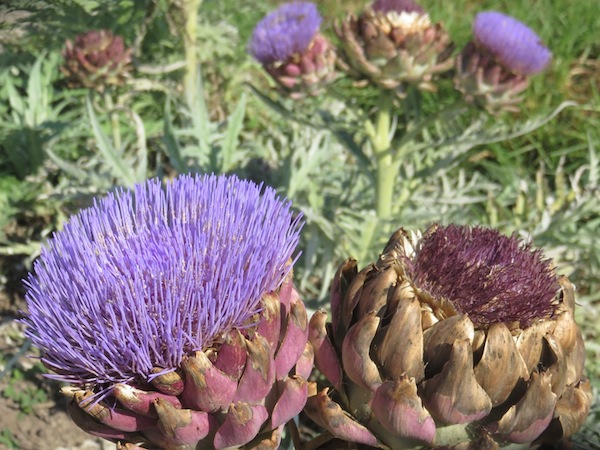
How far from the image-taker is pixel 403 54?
1190mm

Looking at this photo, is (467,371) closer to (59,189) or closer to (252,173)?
(252,173)

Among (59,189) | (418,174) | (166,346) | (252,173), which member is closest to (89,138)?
(59,189)

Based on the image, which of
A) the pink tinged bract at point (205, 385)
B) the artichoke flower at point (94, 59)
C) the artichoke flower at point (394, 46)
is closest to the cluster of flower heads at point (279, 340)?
the pink tinged bract at point (205, 385)

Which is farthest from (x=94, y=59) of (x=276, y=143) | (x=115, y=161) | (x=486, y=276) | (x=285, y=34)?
(x=486, y=276)

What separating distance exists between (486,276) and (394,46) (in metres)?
0.62

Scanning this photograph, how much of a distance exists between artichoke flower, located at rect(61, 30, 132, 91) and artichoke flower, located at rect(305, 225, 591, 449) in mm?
894

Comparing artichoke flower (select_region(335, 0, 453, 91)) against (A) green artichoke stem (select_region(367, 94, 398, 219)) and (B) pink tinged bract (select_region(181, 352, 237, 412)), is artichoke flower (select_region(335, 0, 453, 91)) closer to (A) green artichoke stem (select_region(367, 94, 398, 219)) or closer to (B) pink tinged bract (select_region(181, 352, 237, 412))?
(A) green artichoke stem (select_region(367, 94, 398, 219))

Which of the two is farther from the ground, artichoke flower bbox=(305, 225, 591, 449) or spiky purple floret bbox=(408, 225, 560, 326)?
spiky purple floret bbox=(408, 225, 560, 326)

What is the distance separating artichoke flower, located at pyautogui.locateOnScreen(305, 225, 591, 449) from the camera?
2.15 feet

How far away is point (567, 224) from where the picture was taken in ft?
4.58

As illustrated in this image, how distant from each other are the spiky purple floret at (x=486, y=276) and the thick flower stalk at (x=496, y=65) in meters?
0.54

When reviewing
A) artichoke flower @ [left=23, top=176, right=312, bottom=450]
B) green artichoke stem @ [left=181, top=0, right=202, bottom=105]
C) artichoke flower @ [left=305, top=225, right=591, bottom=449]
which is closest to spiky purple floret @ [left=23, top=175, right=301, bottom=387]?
artichoke flower @ [left=23, top=176, right=312, bottom=450]

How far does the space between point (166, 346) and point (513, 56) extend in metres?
0.88

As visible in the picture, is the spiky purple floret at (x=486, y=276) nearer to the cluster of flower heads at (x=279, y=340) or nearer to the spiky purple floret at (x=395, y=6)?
the cluster of flower heads at (x=279, y=340)
